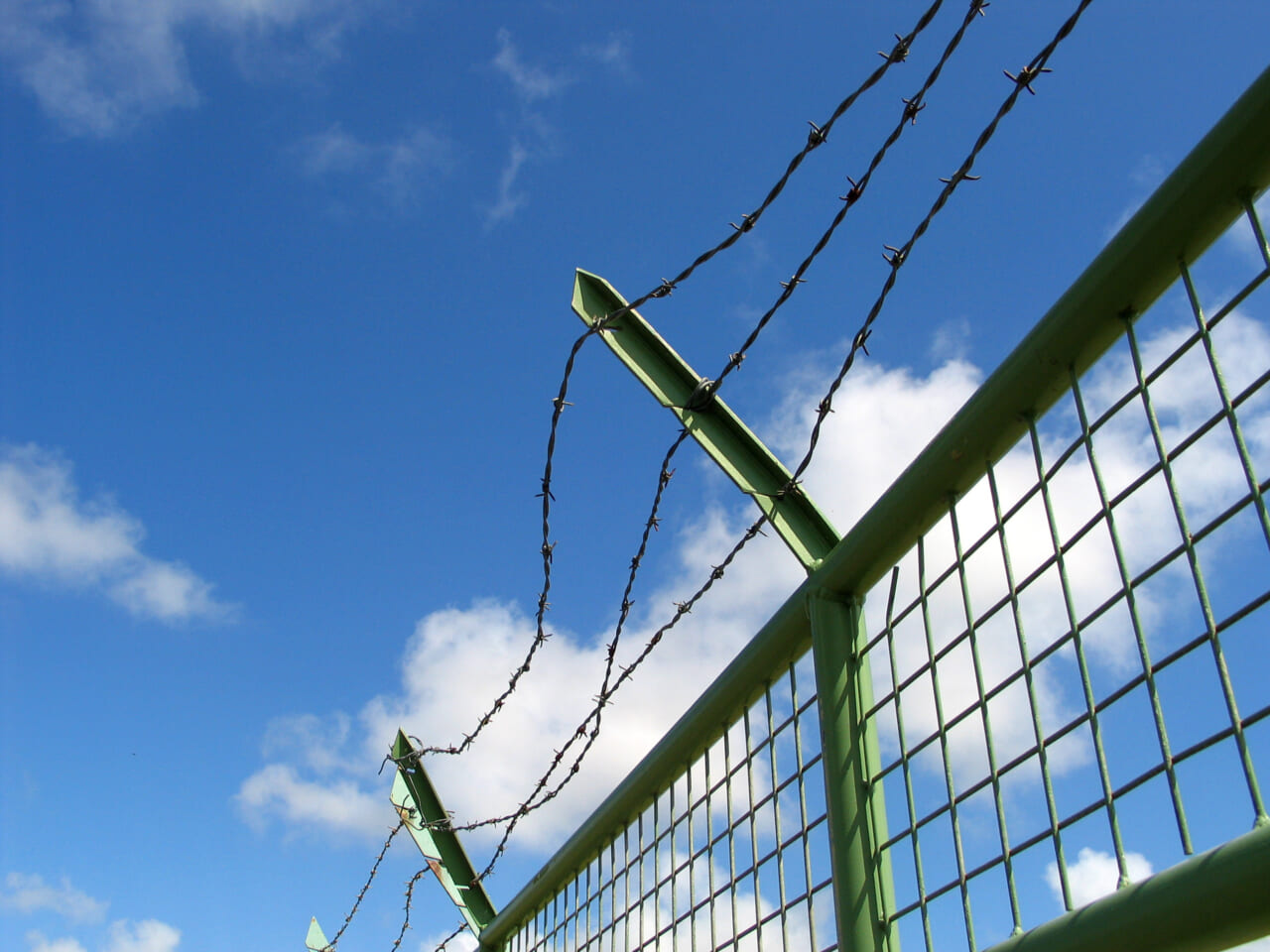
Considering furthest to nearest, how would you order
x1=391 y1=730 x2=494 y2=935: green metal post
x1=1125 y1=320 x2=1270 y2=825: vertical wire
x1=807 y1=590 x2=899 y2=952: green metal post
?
x1=391 y1=730 x2=494 y2=935: green metal post → x1=807 y1=590 x2=899 y2=952: green metal post → x1=1125 y1=320 x2=1270 y2=825: vertical wire

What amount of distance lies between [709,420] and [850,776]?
840 millimetres

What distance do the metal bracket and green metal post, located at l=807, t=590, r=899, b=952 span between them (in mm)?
175

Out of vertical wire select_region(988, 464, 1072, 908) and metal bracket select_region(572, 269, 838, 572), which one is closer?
vertical wire select_region(988, 464, 1072, 908)

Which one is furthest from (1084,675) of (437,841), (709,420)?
(437,841)

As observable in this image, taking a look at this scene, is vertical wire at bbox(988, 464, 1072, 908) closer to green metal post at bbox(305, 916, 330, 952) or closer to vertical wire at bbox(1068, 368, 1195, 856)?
vertical wire at bbox(1068, 368, 1195, 856)

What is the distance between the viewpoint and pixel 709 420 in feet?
7.99

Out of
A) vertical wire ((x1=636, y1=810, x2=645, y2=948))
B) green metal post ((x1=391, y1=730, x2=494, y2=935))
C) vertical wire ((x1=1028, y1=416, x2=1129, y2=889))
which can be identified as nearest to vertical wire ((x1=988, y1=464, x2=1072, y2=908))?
vertical wire ((x1=1028, y1=416, x2=1129, y2=889))

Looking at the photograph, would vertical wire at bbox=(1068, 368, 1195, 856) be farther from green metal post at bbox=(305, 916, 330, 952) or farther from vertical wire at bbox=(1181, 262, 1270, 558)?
green metal post at bbox=(305, 916, 330, 952)

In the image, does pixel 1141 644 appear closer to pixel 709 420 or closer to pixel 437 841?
pixel 709 420

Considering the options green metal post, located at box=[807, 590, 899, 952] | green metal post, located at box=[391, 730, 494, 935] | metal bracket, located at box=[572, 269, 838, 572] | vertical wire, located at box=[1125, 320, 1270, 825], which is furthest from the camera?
green metal post, located at box=[391, 730, 494, 935]

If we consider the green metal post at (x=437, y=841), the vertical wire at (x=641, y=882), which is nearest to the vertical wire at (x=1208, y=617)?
the vertical wire at (x=641, y=882)

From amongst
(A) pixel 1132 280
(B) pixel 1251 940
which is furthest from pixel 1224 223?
(B) pixel 1251 940

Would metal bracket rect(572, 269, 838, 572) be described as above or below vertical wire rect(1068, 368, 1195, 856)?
above

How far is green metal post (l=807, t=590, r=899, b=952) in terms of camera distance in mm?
1856
